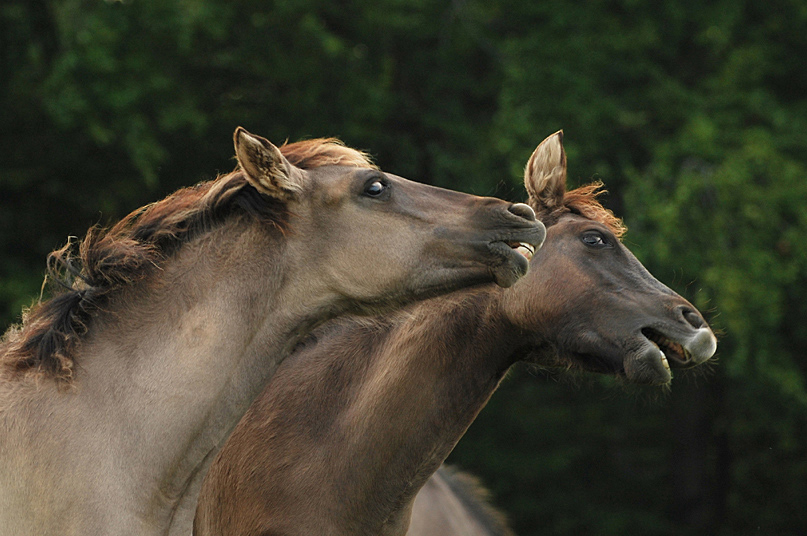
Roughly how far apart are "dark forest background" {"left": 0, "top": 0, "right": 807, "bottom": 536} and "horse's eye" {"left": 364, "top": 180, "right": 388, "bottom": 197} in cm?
570

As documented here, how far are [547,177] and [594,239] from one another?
1.47 feet

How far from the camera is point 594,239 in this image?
511 cm

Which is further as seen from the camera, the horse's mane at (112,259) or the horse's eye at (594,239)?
the horse's eye at (594,239)

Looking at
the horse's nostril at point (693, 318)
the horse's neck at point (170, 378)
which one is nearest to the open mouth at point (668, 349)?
the horse's nostril at point (693, 318)

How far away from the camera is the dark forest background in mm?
10875

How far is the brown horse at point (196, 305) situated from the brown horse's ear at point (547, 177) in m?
1.25

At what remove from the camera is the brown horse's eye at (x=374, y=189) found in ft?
13.4

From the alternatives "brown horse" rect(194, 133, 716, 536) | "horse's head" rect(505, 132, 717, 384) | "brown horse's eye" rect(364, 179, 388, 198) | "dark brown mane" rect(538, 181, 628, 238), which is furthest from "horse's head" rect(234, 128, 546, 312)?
"dark brown mane" rect(538, 181, 628, 238)

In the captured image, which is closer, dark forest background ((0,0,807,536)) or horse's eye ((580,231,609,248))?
horse's eye ((580,231,609,248))

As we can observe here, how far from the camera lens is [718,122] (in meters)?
12.1

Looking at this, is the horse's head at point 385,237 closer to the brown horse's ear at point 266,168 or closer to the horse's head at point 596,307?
the brown horse's ear at point 266,168

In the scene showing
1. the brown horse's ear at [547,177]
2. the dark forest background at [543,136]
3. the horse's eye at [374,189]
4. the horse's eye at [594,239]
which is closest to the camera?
the horse's eye at [374,189]

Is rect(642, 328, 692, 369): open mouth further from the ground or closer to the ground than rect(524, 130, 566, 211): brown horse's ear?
closer to the ground

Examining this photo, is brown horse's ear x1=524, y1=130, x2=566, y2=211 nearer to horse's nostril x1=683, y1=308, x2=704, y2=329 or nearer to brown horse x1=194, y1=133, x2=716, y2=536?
brown horse x1=194, y1=133, x2=716, y2=536
